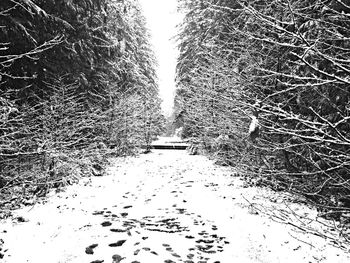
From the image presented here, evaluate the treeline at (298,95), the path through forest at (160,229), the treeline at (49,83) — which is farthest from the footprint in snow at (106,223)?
the treeline at (298,95)

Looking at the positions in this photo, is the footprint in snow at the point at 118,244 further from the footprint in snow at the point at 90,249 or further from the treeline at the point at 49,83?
the treeline at the point at 49,83

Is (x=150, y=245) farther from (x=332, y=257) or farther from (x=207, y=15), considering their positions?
(x=207, y=15)

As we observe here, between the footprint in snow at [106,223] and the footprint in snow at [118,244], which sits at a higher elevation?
the footprint in snow at [118,244]

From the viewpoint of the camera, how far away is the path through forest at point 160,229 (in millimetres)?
5078

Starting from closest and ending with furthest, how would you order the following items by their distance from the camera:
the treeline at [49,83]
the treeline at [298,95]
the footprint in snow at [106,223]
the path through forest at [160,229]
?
the treeline at [298,95], the path through forest at [160,229], the footprint in snow at [106,223], the treeline at [49,83]

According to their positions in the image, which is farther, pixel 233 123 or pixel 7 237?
pixel 233 123

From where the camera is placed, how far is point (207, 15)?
56.1 ft

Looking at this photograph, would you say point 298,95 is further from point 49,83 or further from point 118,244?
point 49,83

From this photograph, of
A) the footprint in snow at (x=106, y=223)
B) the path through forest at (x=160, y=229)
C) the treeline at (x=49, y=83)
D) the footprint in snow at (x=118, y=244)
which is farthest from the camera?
the treeline at (x=49, y=83)

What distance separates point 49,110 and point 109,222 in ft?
15.3

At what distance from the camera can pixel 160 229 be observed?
21.3ft

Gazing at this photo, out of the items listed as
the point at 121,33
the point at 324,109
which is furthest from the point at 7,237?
the point at 121,33

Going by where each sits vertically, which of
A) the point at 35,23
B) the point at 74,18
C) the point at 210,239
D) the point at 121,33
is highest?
the point at 121,33

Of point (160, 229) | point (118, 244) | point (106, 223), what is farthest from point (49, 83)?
point (118, 244)
